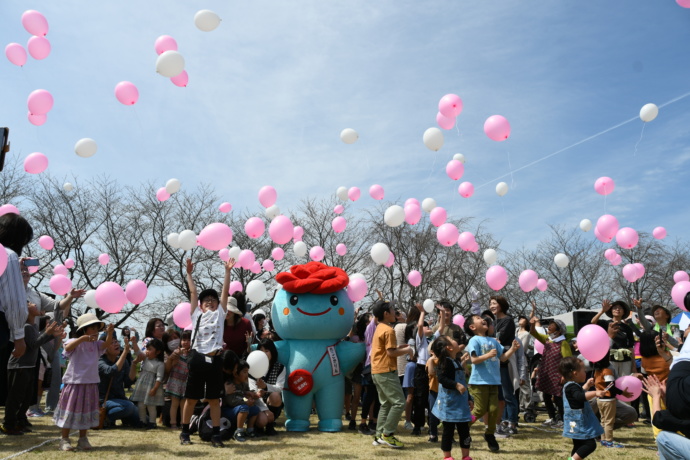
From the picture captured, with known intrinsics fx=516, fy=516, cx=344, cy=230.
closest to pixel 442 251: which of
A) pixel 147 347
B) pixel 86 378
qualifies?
pixel 147 347

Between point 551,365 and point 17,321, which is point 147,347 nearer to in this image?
point 17,321

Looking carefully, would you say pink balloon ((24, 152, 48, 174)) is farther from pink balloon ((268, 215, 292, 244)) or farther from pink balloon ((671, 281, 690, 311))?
pink balloon ((671, 281, 690, 311))

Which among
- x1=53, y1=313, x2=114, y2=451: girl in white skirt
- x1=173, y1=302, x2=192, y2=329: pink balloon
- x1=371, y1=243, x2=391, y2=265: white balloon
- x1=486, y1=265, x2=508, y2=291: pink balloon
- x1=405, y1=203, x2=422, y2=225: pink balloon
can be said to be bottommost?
x1=53, y1=313, x2=114, y2=451: girl in white skirt

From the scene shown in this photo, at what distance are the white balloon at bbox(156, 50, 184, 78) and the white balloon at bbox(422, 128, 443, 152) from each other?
173 inches

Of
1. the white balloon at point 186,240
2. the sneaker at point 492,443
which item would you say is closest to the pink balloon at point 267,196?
the white balloon at point 186,240

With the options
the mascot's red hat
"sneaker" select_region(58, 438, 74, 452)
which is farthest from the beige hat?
the mascot's red hat

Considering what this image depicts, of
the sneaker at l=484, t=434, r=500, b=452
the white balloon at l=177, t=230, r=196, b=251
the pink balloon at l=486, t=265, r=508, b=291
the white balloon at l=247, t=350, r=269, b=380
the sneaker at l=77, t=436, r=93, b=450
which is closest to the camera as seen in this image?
the sneaker at l=77, t=436, r=93, b=450

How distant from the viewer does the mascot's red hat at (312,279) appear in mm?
7320

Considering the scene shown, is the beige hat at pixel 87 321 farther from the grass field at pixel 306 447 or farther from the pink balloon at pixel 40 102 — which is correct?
the pink balloon at pixel 40 102

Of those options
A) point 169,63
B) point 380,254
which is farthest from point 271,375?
point 169,63

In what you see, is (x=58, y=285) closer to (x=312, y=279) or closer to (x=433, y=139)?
(x=312, y=279)

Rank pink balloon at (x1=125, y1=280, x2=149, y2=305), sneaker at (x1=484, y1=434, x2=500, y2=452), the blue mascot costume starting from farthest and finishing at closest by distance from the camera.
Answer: pink balloon at (x1=125, y1=280, x2=149, y2=305), the blue mascot costume, sneaker at (x1=484, y1=434, x2=500, y2=452)

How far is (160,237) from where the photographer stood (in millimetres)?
25125

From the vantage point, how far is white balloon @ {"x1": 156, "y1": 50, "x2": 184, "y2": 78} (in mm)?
7578
